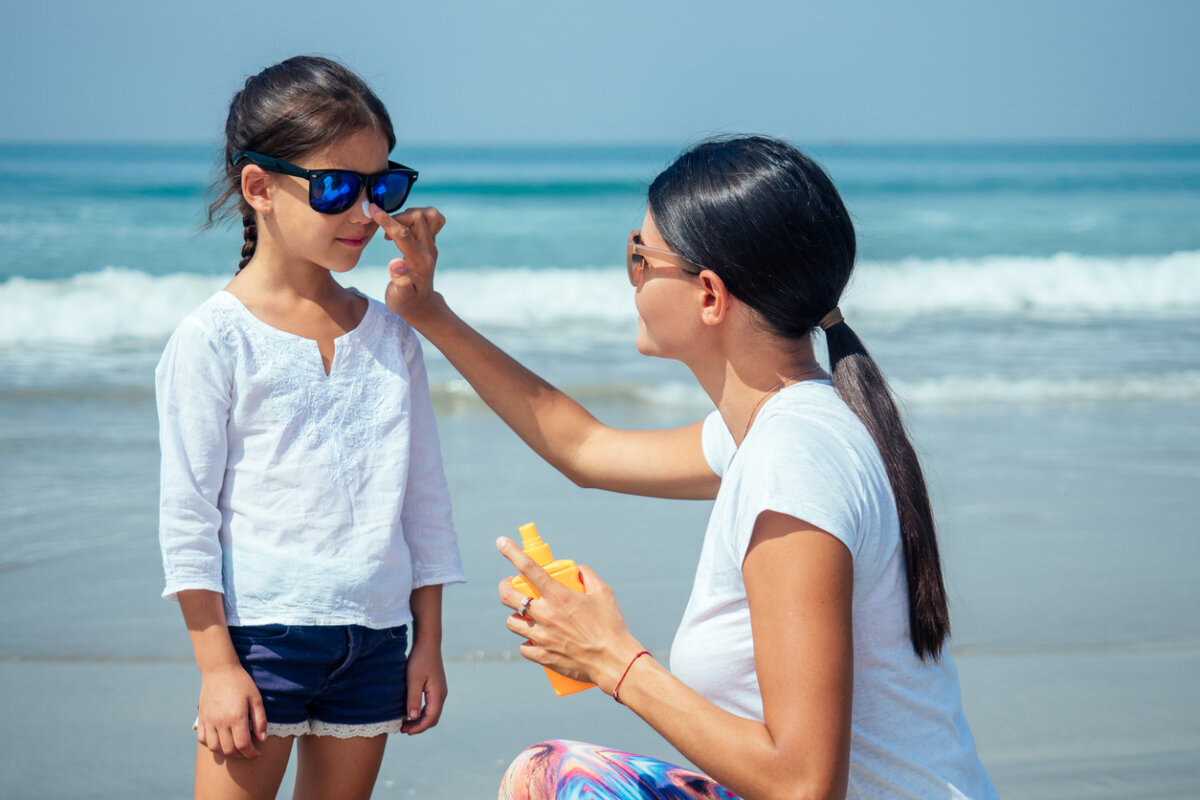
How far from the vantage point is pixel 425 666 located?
2.04 meters

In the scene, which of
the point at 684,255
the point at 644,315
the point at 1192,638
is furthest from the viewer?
the point at 1192,638

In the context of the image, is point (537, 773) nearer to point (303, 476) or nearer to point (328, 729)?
point (328, 729)

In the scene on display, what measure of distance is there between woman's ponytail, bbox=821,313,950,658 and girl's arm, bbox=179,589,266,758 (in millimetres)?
1101

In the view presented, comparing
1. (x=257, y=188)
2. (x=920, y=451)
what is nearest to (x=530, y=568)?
(x=257, y=188)

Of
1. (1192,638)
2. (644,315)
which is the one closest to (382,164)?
(644,315)

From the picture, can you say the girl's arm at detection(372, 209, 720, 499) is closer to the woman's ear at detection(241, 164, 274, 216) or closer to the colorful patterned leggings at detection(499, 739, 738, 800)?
the woman's ear at detection(241, 164, 274, 216)

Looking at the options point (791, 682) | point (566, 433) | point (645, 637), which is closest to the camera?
point (791, 682)

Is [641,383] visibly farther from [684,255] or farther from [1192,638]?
[684,255]

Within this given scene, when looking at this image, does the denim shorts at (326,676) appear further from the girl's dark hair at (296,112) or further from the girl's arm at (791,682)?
the girl's dark hair at (296,112)

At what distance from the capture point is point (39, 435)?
605cm

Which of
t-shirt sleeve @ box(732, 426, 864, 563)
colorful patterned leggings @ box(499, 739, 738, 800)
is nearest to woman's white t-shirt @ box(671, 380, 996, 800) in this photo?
t-shirt sleeve @ box(732, 426, 864, 563)

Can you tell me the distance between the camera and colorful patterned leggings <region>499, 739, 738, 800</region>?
A: 6.17 ft

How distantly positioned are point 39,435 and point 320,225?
4.91m

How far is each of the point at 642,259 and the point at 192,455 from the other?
851 millimetres
